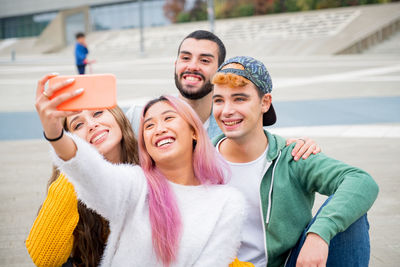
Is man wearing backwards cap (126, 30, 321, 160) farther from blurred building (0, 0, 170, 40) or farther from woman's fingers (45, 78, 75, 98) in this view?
blurred building (0, 0, 170, 40)

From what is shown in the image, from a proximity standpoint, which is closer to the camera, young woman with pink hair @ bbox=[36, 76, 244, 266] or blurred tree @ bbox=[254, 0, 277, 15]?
young woman with pink hair @ bbox=[36, 76, 244, 266]

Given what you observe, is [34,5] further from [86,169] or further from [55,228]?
[86,169]

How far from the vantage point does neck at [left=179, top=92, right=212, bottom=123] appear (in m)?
3.93

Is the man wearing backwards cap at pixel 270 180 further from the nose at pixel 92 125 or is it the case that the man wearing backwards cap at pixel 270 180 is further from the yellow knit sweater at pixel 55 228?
the nose at pixel 92 125

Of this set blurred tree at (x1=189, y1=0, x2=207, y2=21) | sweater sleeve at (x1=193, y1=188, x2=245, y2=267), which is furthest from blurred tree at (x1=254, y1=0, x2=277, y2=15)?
sweater sleeve at (x1=193, y1=188, x2=245, y2=267)

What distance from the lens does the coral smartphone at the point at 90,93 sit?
1.66 metres

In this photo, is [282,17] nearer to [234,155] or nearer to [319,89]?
[319,89]

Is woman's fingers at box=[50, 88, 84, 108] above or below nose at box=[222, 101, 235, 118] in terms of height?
above

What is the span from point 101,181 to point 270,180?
0.99m

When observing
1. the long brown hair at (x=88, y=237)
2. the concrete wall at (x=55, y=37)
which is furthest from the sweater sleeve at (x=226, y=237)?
the concrete wall at (x=55, y=37)

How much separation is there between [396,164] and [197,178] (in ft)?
14.2

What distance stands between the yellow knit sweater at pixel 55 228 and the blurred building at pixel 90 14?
54.9 meters

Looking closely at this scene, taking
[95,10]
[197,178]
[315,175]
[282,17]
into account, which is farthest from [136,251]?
[95,10]

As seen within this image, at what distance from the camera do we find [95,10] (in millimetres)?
58906
